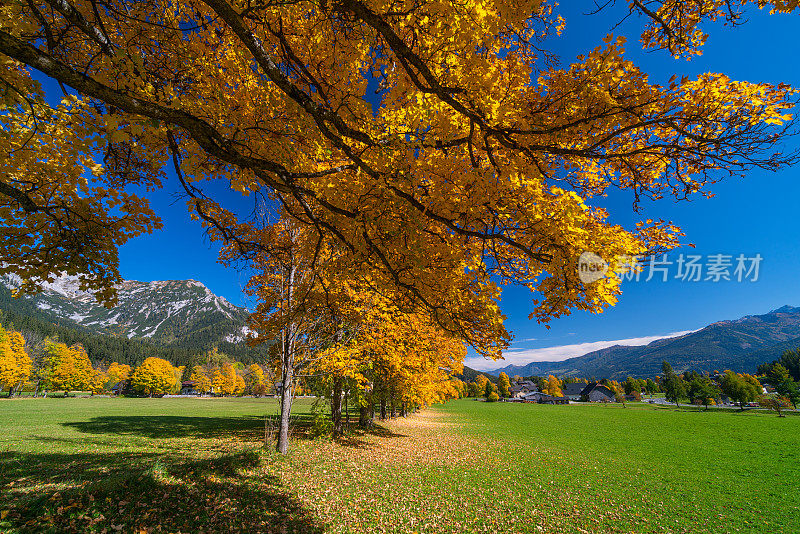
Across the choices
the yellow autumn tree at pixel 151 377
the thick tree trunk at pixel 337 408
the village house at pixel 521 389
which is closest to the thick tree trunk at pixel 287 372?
the thick tree trunk at pixel 337 408

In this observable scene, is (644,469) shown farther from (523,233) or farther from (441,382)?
(523,233)

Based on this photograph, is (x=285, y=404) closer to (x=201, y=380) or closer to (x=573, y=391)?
(x=201, y=380)

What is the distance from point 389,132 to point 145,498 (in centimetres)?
837

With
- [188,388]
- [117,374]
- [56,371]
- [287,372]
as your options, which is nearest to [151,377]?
[56,371]

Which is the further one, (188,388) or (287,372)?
(188,388)

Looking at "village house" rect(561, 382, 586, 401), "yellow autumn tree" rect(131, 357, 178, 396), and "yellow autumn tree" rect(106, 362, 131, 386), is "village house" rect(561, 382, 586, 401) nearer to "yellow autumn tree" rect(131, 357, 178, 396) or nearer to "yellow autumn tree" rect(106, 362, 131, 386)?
"yellow autumn tree" rect(131, 357, 178, 396)

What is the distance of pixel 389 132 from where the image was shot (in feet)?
15.1

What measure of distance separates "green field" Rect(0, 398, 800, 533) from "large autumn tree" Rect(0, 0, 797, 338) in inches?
169

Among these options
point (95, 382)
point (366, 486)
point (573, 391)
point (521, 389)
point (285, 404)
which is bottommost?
point (521, 389)

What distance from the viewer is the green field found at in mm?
5973

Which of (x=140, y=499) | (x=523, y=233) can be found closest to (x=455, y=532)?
(x=140, y=499)

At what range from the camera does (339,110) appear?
4.43 metres

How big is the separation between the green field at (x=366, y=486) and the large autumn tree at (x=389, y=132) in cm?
430

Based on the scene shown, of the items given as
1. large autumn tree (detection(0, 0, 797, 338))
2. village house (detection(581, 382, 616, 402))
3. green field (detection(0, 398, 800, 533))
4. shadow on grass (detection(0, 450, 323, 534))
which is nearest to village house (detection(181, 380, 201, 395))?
green field (detection(0, 398, 800, 533))
